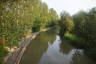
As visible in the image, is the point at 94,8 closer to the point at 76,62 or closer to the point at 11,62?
the point at 76,62

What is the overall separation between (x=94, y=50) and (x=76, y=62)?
2.71m

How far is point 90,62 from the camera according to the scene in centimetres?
1834

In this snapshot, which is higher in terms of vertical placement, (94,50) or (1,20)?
(1,20)

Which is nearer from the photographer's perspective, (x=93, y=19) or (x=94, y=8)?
(x=93, y=19)

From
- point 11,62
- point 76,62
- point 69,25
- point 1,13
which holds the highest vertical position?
point 1,13

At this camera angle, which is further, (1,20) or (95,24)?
(95,24)

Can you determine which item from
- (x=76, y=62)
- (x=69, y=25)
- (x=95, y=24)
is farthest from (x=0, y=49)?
(x=69, y=25)

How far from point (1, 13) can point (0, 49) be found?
5641 millimetres

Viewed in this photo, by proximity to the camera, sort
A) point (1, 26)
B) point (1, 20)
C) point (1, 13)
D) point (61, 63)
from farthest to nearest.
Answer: point (61, 63), point (1, 26), point (1, 20), point (1, 13)

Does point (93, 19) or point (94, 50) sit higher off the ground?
point (93, 19)

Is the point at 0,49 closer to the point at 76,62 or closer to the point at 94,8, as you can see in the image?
the point at 76,62

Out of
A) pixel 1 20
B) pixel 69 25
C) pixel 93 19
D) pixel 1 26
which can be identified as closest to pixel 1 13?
pixel 1 20

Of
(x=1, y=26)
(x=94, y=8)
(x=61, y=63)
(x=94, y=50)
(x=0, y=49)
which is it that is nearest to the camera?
(x=1, y=26)

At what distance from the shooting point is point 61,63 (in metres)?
17.5
